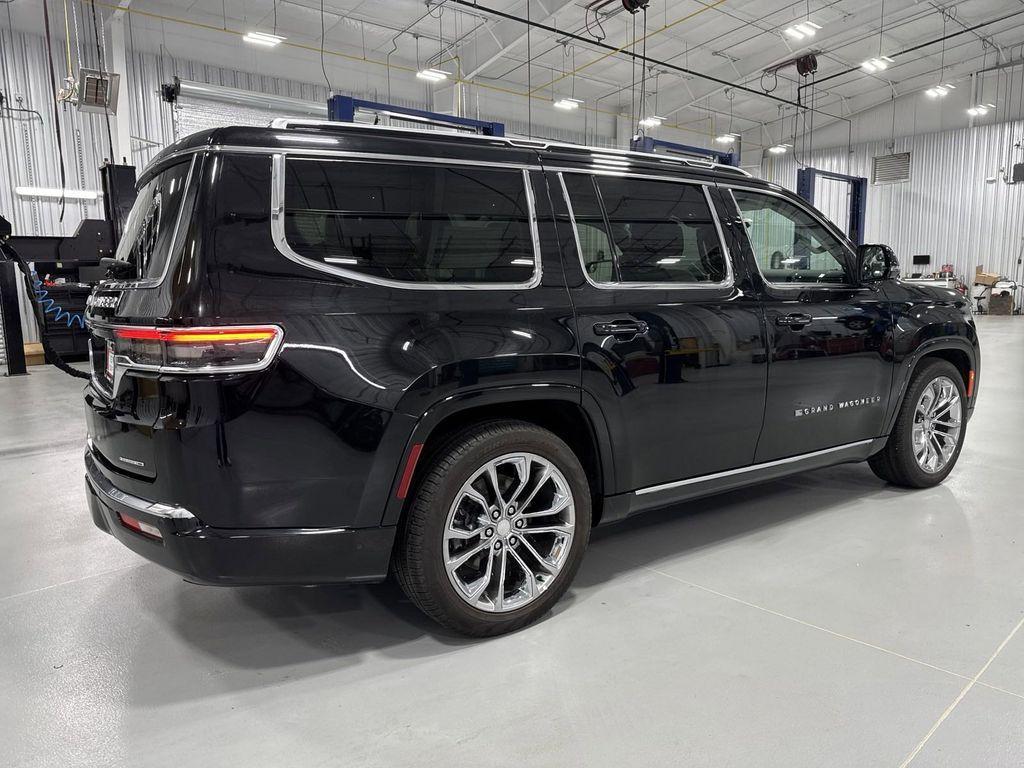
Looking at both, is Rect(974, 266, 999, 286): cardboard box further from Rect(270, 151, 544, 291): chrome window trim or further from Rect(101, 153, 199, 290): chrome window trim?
Rect(101, 153, 199, 290): chrome window trim

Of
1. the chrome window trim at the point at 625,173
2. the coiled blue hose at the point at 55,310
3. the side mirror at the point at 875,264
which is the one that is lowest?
the coiled blue hose at the point at 55,310

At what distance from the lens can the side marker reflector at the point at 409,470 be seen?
2.09m

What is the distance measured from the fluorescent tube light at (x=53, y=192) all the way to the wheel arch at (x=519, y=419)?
12.3m

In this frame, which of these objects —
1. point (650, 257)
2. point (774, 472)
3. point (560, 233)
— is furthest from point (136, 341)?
point (774, 472)

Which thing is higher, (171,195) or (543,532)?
(171,195)

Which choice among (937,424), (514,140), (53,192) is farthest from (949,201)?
(514,140)

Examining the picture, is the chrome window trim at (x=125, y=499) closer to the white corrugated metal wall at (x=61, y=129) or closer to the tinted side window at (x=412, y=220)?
the tinted side window at (x=412, y=220)

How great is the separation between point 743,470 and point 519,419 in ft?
3.85

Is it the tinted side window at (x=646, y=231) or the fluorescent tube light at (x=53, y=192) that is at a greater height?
the fluorescent tube light at (x=53, y=192)

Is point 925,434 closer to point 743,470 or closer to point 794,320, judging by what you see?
point 794,320

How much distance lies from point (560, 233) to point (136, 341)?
4.51ft

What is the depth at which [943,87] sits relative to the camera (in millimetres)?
16953

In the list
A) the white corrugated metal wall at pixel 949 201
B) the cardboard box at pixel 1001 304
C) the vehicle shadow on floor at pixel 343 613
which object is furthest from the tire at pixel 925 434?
the white corrugated metal wall at pixel 949 201

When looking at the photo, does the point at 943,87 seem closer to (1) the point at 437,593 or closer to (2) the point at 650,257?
(2) the point at 650,257
